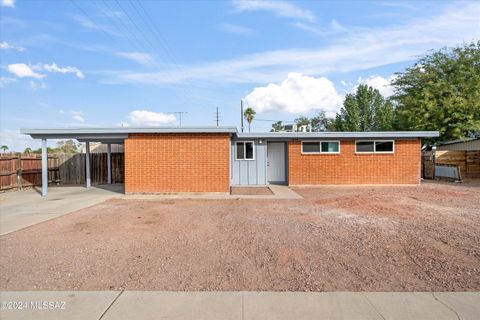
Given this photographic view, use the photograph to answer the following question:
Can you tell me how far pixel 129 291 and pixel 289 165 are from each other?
12.8m

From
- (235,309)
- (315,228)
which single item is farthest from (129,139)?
(235,309)

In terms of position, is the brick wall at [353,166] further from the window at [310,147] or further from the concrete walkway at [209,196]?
the concrete walkway at [209,196]

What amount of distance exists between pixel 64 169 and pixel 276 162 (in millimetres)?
12509

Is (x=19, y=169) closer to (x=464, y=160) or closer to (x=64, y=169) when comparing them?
(x=64, y=169)

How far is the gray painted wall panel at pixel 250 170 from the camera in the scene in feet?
55.4

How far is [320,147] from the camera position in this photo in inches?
635

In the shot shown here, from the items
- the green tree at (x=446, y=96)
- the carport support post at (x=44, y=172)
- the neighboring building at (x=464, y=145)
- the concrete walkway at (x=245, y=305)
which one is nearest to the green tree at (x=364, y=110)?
the green tree at (x=446, y=96)

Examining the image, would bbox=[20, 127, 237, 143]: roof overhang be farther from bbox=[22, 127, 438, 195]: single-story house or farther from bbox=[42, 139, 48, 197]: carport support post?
bbox=[42, 139, 48, 197]: carport support post

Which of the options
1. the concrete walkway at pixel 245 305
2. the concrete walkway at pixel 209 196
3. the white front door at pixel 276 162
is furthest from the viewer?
the white front door at pixel 276 162

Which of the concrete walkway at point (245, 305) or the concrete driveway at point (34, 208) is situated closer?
the concrete walkway at point (245, 305)

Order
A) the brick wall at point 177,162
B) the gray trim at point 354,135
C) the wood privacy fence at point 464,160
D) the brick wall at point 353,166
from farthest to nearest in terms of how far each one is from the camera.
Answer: the wood privacy fence at point 464,160 < the brick wall at point 353,166 < the gray trim at point 354,135 < the brick wall at point 177,162

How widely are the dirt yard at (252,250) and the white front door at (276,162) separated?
7835 mm

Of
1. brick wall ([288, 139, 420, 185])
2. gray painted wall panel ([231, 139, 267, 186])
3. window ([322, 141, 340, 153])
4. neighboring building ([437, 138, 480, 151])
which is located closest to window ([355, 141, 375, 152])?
brick wall ([288, 139, 420, 185])

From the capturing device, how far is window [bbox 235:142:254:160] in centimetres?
1691
